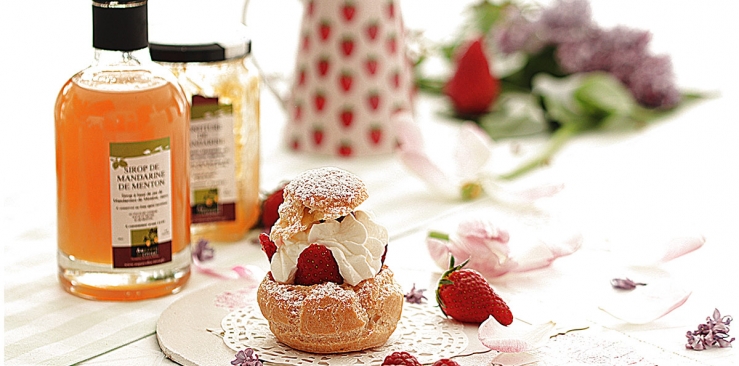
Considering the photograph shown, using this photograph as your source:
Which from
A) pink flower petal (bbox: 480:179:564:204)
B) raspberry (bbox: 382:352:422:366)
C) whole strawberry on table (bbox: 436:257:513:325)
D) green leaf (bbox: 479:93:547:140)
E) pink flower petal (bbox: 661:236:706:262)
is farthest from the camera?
green leaf (bbox: 479:93:547:140)

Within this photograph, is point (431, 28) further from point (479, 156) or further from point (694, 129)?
point (479, 156)

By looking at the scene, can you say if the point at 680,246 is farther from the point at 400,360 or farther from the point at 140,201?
the point at 140,201

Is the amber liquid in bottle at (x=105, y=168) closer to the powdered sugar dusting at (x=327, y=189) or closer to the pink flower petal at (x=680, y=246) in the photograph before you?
the powdered sugar dusting at (x=327, y=189)

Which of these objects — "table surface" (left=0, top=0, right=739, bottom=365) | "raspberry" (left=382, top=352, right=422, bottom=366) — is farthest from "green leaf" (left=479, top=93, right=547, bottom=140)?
"raspberry" (left=382, top=352, right=422, bottom=366)

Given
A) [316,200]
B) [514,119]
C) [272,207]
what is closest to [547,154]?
[514,119]

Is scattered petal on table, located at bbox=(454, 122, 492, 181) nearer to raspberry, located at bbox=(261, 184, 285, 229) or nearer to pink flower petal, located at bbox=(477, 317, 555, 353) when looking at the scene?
raspberry, located at bbox=(261, 184, 285, 229)

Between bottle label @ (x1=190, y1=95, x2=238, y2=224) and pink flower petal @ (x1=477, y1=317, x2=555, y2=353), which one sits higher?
bottle label @ (x1=190, y1=95, x2=238, y2=224)
